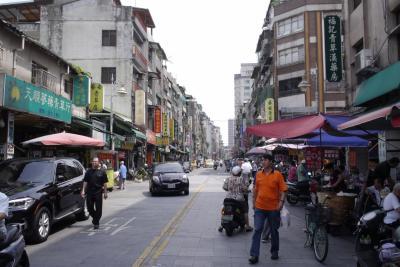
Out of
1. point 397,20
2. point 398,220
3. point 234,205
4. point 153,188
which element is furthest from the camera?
point 153,188

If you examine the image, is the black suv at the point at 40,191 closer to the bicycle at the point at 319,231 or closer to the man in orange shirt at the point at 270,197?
the man in orange shirt at the point at 270,197

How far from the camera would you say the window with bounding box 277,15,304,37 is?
47.2 metres

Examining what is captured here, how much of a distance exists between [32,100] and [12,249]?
13214 mm

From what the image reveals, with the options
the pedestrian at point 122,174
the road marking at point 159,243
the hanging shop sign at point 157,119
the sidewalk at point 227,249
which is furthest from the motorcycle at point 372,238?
the hanging shop sign at point 157,119

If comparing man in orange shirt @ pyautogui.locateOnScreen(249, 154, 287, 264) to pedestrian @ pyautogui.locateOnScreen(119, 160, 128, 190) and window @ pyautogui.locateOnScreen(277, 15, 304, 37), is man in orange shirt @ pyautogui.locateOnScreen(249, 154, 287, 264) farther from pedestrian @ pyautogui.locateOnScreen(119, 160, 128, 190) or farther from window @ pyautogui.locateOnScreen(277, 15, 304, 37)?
window @ pyautogui.locateOnScreen(277, 15, 304, 37)

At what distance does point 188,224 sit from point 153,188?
9.86 meters

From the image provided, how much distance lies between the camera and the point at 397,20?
14.9 m

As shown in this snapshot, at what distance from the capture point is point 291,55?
4862 centimetres

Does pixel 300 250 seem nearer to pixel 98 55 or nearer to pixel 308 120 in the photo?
pixel 308 120

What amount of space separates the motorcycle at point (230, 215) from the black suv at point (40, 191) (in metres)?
3.94

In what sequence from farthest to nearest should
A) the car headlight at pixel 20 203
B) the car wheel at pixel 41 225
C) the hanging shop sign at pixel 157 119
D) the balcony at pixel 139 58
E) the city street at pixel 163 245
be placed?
the hanging shop sign at pixel 157 119, the balcony at pixel 139 58, the car wheel at pixel 41 225, the car headlight at pixel 20 203, the city street at pixel 163 245

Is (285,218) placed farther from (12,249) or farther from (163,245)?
(12,249)

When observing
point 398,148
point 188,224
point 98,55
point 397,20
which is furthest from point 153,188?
point 98,55

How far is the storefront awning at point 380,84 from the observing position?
503 inches
